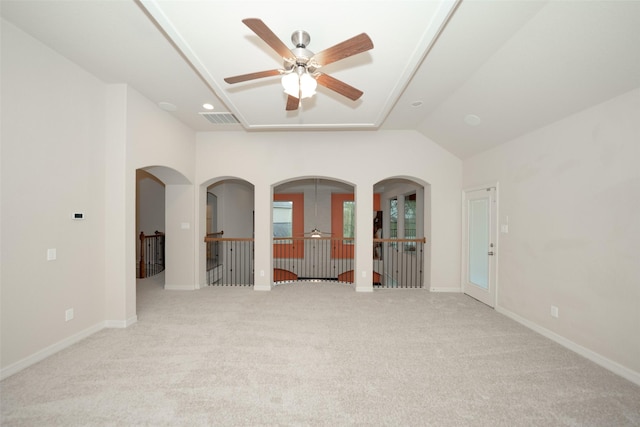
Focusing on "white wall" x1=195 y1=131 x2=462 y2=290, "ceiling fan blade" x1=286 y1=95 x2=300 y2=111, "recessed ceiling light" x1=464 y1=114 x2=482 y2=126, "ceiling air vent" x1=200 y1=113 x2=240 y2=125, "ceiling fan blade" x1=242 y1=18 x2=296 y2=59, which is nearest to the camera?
"ceiling fan blade" x1=242 y1=18 x2=296 y2=59

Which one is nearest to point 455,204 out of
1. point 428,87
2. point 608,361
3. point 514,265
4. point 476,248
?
point 476,248

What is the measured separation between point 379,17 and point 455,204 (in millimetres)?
4158

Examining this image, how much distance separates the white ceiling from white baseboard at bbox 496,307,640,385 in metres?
2.71

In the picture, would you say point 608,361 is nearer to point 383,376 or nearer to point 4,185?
point 383,376

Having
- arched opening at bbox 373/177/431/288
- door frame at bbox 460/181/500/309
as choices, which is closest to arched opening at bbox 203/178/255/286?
arched opening at bbox 373/177/431/288

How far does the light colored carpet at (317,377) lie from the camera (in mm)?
2031

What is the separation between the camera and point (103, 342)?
3139 mm

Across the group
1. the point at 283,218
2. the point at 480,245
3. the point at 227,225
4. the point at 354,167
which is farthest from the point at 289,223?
the point at 480,245

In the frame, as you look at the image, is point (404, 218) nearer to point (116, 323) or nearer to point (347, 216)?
point (347, 216)

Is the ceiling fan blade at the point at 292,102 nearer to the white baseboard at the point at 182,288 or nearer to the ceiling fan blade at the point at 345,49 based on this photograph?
the ceiling fan blade at the point at 345,49

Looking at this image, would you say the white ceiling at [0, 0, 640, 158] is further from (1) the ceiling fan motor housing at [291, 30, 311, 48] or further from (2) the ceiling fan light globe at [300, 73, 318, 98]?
(2) the ceiling fan light globe at [300, 73, 318, 98]

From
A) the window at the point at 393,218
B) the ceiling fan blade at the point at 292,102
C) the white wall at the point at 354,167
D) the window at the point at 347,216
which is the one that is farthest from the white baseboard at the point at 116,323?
the window at the point at 347,216

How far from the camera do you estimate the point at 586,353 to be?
2.87 metres

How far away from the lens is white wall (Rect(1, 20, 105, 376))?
8.05 ft
